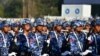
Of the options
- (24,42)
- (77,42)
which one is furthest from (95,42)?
(24,42)

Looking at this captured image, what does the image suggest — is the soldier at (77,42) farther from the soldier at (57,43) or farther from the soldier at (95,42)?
the soldier at (57,43)

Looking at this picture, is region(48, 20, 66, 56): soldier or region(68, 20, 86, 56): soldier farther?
region(48, 20, 66, 56): soldier

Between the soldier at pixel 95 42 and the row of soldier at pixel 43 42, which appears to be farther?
the row of soldier at pixel 43 42

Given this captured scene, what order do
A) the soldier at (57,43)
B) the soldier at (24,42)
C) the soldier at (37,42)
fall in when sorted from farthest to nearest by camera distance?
the soldier at (24,42)
the soldier at (37,42)
the soldier at (57,43)

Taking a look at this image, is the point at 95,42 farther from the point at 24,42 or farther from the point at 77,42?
the point at 24,42

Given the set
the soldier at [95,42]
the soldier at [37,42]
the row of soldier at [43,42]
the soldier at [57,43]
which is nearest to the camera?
the soldier at [95,42]

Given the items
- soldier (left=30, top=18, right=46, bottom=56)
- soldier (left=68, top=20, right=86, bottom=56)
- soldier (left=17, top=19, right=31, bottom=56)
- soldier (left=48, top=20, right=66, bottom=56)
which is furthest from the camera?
soldier (left=17, top=19, right=31, bottom=56)

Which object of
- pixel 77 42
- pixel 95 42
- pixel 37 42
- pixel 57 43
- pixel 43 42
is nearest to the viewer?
pixel 95 42

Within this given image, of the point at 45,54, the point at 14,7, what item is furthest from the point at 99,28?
the point at 14,7

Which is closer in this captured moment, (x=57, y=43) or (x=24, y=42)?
(x=57, y=43)

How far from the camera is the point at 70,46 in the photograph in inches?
543

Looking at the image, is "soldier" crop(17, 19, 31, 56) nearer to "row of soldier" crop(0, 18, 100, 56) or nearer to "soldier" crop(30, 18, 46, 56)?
"row of soldier" crop(0, 18, 100, 56)

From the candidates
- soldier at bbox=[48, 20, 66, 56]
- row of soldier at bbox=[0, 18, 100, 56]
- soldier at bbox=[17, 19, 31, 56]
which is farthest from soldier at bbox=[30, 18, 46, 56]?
soldier at bbox=[48, 20, 66, 56]

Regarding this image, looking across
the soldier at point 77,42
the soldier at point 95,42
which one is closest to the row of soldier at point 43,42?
the soldier at point 77,42
